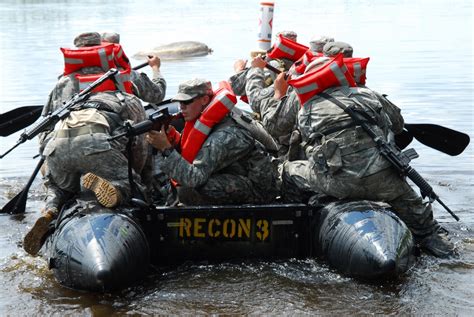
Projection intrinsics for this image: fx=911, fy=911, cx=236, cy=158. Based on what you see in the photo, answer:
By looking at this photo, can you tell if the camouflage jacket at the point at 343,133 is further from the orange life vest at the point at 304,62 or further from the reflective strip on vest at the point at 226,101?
the orange life vest at the point at 304,62

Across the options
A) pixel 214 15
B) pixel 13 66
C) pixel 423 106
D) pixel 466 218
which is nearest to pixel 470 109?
pixel 423 106

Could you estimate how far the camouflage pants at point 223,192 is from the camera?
7203mm

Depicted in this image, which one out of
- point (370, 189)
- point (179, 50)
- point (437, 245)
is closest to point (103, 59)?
point (370, 189)

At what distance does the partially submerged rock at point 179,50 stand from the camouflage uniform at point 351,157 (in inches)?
692

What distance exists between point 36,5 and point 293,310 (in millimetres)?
46136

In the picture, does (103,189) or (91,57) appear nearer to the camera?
(103,189)

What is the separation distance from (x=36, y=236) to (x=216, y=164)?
5.08 feet

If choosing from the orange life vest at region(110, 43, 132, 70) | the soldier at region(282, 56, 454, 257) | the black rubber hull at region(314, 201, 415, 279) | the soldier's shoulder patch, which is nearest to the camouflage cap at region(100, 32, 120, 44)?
the orange life vest at region(110, 43, 132, 70)

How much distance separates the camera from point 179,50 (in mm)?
24953

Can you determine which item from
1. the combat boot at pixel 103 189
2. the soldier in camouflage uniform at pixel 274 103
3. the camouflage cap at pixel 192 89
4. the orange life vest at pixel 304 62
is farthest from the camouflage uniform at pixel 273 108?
the combat boot at pixel 103 189

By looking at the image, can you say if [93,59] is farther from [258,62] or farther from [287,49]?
[287,49]

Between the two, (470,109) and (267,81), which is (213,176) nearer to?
(267,81)

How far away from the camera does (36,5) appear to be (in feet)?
164

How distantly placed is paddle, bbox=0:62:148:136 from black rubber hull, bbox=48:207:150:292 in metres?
2.52
